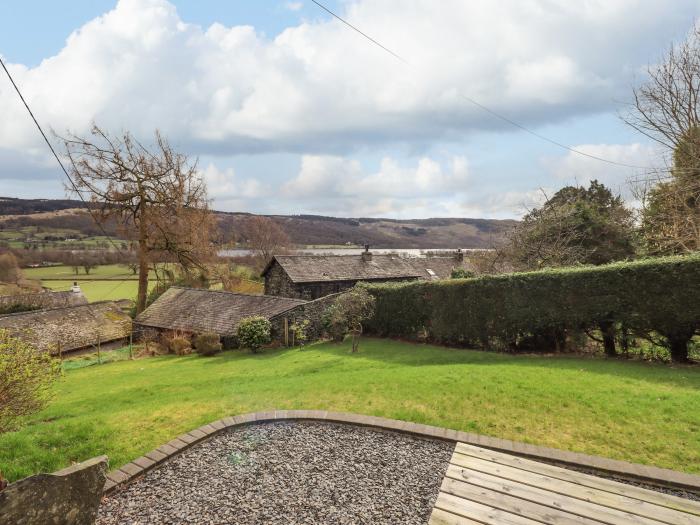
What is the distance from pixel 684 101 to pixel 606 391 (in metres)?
17.3

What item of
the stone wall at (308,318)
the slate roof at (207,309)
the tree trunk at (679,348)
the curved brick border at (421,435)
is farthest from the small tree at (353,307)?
the tree trunk at (679,348)

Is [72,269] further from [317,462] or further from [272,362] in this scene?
[317,462]

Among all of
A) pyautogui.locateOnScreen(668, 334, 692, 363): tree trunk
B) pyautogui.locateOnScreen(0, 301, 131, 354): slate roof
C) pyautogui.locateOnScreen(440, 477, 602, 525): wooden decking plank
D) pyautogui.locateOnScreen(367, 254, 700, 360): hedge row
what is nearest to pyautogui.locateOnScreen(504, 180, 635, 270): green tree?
pyautogui.locateOnScreen(367, 254, 700, 360): hedge row

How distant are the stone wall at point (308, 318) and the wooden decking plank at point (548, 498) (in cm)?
1878

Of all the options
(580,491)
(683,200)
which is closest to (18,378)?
(580,491)

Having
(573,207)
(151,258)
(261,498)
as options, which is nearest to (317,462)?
(261,498)

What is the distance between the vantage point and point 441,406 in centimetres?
771

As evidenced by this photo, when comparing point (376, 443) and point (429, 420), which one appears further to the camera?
point (429, 420)

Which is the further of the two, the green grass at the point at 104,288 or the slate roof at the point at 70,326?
the green grass at the point at 104,288

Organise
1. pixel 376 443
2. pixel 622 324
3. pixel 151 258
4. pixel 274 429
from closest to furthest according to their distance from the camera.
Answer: pixel 376 443, pixel 274 429, pixel 622 324, pixel 151 258

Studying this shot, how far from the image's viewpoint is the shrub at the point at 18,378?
5672 millimetres

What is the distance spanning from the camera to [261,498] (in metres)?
4.75

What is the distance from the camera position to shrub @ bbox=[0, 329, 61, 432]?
5.67 meters

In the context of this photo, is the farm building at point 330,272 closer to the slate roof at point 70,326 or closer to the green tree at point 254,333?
the green tree at point 254,333
